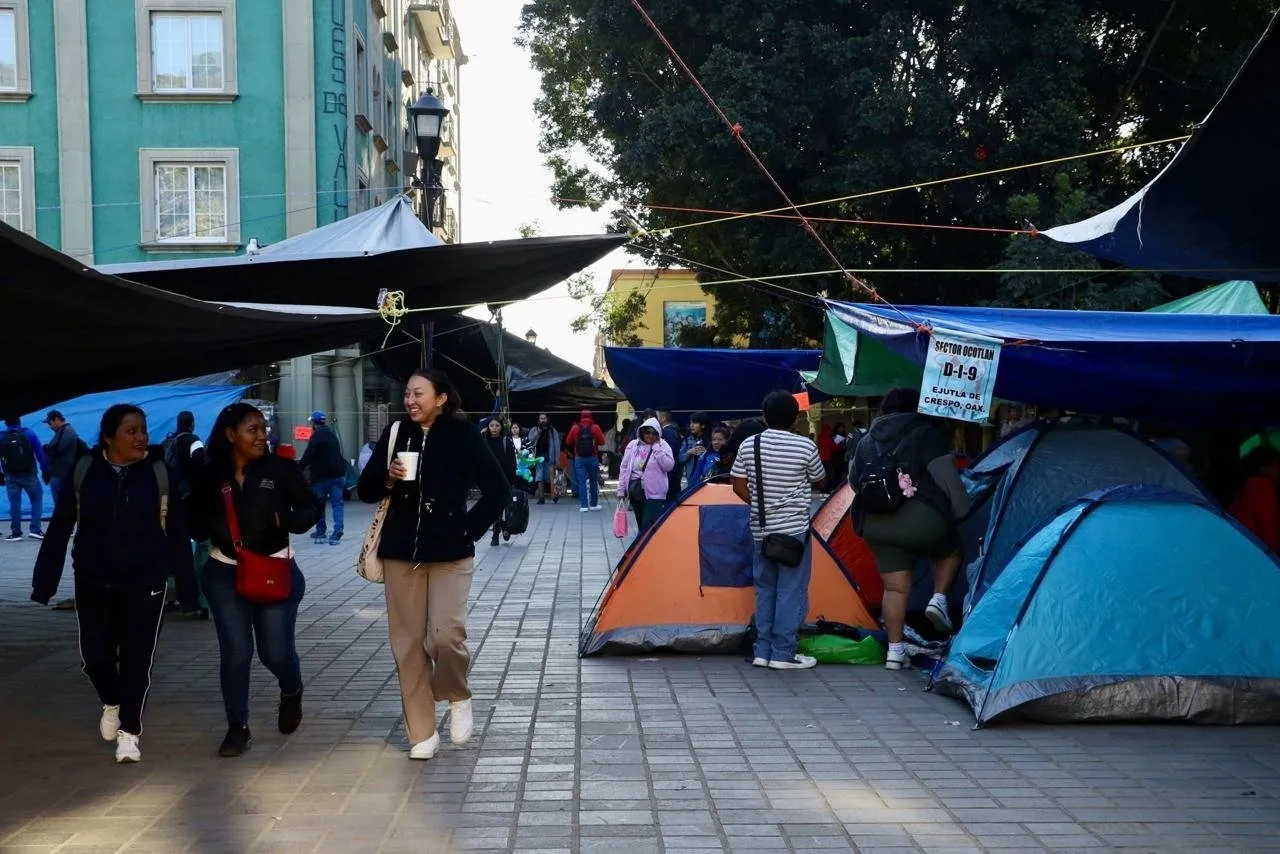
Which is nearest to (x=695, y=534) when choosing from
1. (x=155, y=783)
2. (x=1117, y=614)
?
(x=1117, y=614)

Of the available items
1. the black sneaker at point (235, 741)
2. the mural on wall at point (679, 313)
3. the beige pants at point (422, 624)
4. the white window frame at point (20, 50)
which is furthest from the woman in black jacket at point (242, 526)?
the mural on wall at point (679, 313)

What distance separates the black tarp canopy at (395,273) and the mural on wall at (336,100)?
18116 mm

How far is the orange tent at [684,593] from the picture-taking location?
31.0ft

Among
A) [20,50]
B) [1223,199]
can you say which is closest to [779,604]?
[1223,199]

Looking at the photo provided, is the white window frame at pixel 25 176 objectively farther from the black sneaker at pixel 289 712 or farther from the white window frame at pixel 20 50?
the black sneaker at pixel 289 712

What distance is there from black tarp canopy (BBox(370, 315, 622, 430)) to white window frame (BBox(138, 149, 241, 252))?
161 inches

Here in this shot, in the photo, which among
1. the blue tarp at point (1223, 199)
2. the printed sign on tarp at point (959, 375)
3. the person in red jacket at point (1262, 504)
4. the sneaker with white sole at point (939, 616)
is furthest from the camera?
the person in red jacket at point (1262, 504)

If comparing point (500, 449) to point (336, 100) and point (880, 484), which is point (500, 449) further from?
point (336, 100)

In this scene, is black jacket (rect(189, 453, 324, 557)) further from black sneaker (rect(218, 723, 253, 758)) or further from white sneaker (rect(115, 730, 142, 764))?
white sneaker (rect(115, 730, 142, 764))

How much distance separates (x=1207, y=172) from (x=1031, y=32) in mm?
15049

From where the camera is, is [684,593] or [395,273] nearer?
[395,273]

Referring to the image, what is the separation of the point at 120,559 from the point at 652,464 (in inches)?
351

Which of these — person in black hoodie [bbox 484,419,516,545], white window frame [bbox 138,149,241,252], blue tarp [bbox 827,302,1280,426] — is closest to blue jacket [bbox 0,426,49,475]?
person in black hoodie [bbox 484,419,516,545]

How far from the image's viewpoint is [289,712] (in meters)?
7.17
